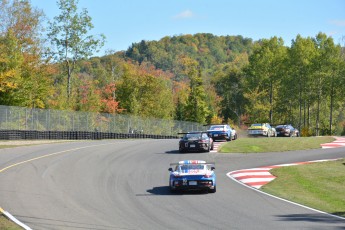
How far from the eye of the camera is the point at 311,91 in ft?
299

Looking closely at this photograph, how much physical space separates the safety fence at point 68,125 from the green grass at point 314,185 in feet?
91.5

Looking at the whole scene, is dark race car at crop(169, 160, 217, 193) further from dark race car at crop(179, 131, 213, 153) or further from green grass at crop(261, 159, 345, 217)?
dark race car at crop(179, 131, 213, 153)

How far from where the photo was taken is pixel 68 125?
56.0m

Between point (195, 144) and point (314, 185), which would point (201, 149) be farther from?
point (314, 185)

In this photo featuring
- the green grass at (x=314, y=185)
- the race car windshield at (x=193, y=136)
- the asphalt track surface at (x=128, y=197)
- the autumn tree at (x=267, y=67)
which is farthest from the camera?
the autumn tree at (x=267, y=67)

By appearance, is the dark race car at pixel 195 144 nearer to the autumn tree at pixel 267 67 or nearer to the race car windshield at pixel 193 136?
the race car windshield at pixel 193 136

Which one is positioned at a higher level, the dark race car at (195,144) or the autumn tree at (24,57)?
the autumn tree at (24,57)

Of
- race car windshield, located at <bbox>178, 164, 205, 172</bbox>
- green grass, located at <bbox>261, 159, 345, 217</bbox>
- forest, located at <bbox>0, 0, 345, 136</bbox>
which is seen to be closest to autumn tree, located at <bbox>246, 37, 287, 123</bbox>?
forest, located at <bbox>0, 0, 345, 136</bbox>

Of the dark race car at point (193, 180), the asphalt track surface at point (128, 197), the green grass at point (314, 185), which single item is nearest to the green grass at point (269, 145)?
the asphalt track surface at point (128, 197)

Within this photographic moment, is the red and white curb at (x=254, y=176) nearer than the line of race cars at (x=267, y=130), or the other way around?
the red and white curb at (x=254, y=176)

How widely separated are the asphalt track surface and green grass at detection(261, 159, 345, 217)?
3.71ft

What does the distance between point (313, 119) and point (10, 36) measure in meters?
61.3

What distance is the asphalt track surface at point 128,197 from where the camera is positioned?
14.9 m

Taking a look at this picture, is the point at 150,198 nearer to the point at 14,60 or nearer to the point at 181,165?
the point at 181,165
